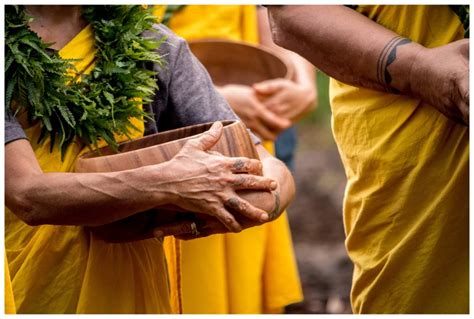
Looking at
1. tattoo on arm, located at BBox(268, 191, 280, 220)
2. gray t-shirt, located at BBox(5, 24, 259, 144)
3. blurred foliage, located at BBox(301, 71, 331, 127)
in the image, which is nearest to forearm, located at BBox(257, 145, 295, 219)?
tattoo on arm, located at BBox(268, 191, 280, 220)

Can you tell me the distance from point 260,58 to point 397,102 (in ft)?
5.30

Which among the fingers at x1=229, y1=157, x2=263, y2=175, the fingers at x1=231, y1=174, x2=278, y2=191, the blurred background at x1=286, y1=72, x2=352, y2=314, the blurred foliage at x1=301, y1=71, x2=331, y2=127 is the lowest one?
the blurred foliage at x1=301, y1=71, x2=331, y2=127

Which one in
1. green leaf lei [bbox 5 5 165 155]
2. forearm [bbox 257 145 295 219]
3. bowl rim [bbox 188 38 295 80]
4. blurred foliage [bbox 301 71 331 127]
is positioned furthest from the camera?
blurred foliage [bbox 301 71 331 127]

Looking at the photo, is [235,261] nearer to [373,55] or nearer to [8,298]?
[373,55]

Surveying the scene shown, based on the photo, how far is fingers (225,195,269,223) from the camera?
3.05 m

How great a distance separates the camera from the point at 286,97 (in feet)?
16.6

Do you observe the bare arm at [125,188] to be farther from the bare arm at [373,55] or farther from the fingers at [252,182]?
the bare arm at [373,55]

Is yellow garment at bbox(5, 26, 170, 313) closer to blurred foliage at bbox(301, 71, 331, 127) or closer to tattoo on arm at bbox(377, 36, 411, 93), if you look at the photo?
tattoo on arm at bbox(377, 36, 411, 93)

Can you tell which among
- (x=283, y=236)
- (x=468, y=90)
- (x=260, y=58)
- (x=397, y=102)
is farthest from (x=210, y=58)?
(x=468, y=90)

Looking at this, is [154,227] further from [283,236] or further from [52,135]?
Result: [283,236]

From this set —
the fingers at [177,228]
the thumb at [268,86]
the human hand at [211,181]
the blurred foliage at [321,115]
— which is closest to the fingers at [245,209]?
the human hand at [211,181]

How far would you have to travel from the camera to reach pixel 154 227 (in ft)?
10.3

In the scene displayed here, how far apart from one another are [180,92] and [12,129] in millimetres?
509

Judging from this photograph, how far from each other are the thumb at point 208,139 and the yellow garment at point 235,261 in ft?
2.96
